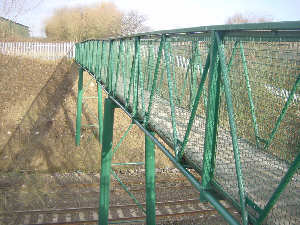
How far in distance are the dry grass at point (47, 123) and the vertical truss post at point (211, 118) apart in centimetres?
1140

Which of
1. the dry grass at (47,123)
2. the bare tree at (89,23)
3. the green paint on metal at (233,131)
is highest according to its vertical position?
the bare tree at (89,23)

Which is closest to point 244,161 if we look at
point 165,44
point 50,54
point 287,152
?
point 287,152

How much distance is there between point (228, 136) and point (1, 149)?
44.4 ft

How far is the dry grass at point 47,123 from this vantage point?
14219 mm

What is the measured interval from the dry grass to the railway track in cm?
418

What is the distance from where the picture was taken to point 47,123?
16.3 metres

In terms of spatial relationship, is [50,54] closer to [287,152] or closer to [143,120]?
[143,120]

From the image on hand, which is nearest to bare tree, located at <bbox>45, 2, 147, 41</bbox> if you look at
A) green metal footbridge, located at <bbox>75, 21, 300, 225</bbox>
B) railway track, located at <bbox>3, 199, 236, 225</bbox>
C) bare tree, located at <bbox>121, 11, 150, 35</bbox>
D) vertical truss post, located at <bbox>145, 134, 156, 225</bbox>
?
bare tree, located at <bbox>121, 11, 150, 35</bbox>

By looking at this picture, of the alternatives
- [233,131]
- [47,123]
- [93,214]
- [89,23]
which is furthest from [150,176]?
[89,23]

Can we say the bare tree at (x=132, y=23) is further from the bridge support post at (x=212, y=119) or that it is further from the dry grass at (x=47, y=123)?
the bridge support post at (x=212, y=119)

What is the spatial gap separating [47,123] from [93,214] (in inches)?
314

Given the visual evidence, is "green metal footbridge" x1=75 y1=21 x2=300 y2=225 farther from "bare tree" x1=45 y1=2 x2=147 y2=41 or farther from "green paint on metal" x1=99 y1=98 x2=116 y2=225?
"bare tree" x1=45 y1=2 x2=147 y2=41

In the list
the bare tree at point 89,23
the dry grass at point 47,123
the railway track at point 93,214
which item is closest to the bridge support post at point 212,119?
the railway track at point 93,214

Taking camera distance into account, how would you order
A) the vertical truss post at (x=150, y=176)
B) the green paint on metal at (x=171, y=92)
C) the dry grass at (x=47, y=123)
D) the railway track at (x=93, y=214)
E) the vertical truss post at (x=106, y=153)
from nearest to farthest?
1. the green paint on metal at (x=171, y=92)
2. the vertical truss post at (x=150, y=176)
3. the vertical truss post at (x=106, y=153)
4. the railway track at (x=93, y=214)
5. the dry grass at (x=47, y=123)
